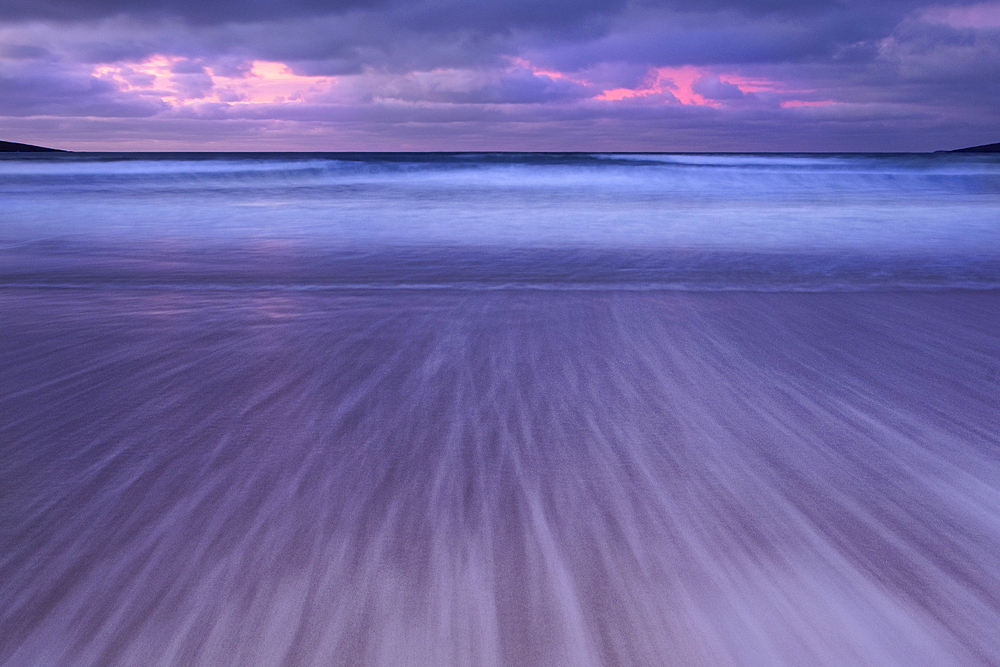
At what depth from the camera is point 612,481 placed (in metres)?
1.74

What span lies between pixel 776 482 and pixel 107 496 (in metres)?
1.47

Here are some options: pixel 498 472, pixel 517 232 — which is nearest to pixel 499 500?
pixel 498 472

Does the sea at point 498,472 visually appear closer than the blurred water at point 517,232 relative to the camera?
Yes

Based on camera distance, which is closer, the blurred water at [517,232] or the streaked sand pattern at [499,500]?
the streaked sand pattern at [499,500]

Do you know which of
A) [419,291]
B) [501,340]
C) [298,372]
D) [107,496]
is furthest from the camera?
[419,291]

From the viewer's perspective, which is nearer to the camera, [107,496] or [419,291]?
[107,496]

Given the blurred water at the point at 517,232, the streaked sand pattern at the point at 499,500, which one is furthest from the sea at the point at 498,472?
the blurred water at the point at 517,232

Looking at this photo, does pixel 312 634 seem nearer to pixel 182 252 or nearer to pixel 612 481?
pixel 612 481

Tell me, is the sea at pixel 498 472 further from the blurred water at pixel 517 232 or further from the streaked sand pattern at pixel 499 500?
the blurred water at pixel 517 232

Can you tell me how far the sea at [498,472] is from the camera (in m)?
1.22

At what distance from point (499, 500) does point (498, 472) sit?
0.16 m

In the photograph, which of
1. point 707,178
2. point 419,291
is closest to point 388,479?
point 419,291

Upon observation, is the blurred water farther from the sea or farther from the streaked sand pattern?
the streaked sand pattern

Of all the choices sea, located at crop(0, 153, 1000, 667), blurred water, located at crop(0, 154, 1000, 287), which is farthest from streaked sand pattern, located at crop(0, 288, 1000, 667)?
blurred water, located at crop(0, 154, 1000, 287)
